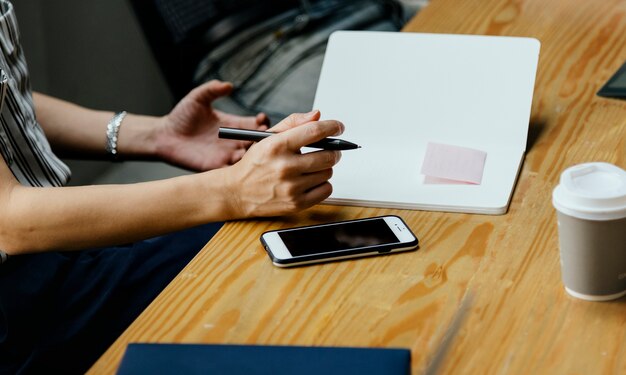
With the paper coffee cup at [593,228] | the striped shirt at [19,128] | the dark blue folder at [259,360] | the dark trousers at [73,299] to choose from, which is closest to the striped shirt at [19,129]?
the striped shirt at [19,128]

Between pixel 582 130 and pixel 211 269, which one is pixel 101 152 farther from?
pixel 582 130

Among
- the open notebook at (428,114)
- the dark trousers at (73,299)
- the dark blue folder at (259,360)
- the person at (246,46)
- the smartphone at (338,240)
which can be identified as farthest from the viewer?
the person at (246,46)

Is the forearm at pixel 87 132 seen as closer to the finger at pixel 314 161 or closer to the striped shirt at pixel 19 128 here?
the striped shirt at pixel 19 128

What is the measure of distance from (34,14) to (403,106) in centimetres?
124

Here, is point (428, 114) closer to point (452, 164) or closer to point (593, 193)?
point (452, 164)

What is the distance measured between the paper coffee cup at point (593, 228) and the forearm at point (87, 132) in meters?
0.86

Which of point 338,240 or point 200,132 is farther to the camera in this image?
point 200,132

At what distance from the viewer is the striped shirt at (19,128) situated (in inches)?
49.7

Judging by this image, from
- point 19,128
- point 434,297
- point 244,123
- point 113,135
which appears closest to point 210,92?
point 244,123

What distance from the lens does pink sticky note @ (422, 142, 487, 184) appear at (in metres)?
1.08

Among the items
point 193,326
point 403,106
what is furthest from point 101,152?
point 193,326

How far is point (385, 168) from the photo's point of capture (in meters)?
1.13

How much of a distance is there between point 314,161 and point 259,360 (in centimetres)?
32

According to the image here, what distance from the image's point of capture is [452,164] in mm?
1104
